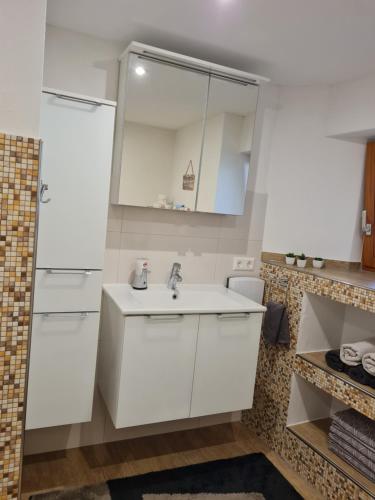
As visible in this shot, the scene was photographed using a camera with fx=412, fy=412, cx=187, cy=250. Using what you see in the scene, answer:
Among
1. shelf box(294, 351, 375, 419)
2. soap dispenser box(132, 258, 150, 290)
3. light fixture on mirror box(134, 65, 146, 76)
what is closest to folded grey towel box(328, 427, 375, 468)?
shelf box(294, 351, 375, 419)

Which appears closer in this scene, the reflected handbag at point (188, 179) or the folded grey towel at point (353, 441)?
the folded grey towel at point (353, 441)

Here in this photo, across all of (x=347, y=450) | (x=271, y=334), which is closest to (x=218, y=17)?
(x=271, y=334)

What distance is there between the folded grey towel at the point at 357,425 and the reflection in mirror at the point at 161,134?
1.49m

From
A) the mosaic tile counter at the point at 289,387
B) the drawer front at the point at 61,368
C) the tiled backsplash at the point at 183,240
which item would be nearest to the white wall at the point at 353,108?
the tiled backsplash at the point at 183,240

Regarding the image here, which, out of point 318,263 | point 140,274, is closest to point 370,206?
point 318,263

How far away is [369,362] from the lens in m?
2.13

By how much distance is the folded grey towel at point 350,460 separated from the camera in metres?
2.13

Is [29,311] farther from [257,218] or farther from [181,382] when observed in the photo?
[257,218]

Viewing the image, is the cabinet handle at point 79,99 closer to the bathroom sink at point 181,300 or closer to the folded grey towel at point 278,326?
the bathroom sink at point 181,300

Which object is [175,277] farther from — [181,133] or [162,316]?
[181,133]

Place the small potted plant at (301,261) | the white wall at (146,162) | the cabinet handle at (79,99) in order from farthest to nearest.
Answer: the small potted plant at (301,261) < the white wall at (146,162) < the cabinet handle at (79,99)

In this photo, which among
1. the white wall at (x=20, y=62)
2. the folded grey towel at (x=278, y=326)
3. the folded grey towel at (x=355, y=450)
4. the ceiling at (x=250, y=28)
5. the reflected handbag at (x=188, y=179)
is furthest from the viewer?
the folded grey towel at (x=278, y=326)

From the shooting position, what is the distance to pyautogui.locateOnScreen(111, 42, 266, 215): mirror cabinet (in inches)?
91.0

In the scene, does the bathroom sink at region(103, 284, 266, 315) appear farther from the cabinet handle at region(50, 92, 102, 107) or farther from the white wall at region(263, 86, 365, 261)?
the cabinet handle at region(50, 92, 102, 107)
